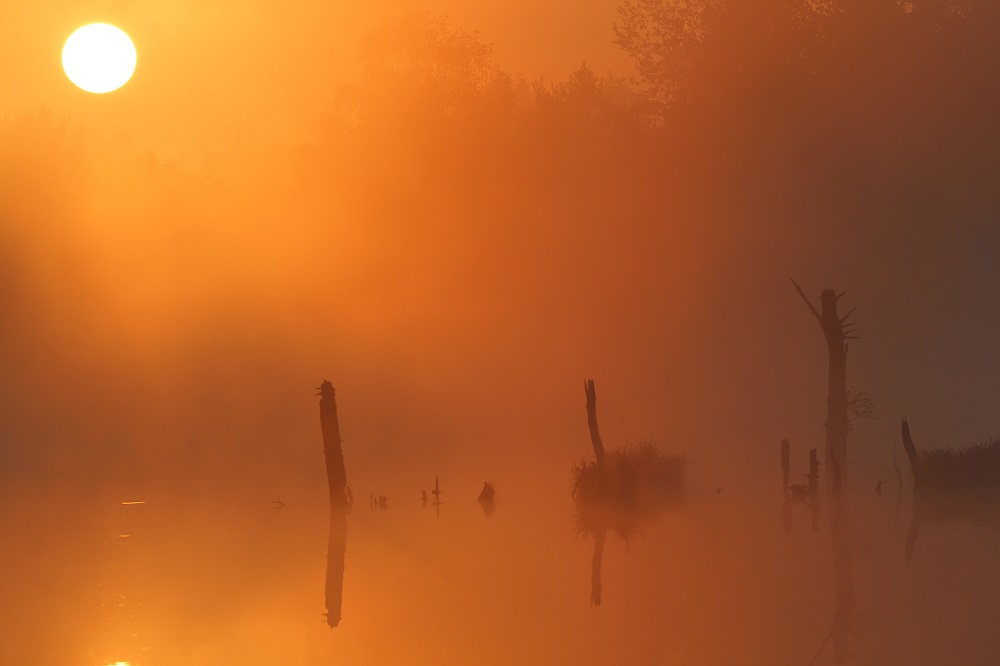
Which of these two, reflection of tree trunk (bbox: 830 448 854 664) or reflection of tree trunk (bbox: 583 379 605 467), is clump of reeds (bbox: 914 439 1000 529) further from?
reflection of tree trunk (bbox: 583 379 605 467)

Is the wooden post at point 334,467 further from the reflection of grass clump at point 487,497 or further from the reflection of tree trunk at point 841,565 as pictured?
the reflection of tree trunk at point 841,565

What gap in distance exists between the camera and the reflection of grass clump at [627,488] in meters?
23.7

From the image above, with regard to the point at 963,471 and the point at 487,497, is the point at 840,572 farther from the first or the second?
the point at 487,497

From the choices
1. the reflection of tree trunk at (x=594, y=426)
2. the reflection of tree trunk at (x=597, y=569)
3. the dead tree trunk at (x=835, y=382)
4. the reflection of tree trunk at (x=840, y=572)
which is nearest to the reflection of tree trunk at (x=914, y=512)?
the reflection of tree trunk at (x=840, y=572)

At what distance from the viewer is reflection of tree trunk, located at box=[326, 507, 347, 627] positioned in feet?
46.1

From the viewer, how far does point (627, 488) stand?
1054 inches

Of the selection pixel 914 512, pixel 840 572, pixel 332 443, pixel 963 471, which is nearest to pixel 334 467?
pixel 332 443

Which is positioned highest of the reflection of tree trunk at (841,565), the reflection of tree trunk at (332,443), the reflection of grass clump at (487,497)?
the reflection of tree trunk at (332,443)

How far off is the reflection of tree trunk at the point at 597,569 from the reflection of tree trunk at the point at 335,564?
3.12m

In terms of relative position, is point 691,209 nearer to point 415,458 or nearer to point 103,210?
point 415,458

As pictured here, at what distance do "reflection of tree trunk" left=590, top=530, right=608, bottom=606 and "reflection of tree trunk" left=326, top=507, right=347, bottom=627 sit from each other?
3.12 meters

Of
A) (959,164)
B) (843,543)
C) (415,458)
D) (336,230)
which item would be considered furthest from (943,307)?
(843,543)

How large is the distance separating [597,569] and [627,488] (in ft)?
33.7

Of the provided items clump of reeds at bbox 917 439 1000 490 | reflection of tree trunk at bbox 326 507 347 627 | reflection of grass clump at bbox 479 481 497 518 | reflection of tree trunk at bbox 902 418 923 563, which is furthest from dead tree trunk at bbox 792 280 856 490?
reflection of tree trunk at bbox 326 507 347 627
